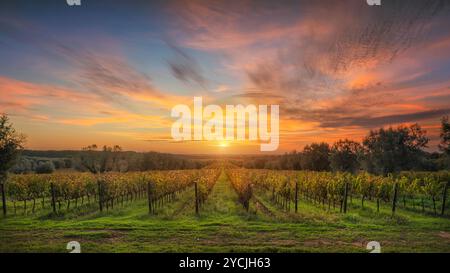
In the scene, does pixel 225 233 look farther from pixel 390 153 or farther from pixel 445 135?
pixel 390 153

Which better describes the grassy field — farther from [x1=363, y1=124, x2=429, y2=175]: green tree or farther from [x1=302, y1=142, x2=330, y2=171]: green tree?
[x1=302, y1=142, x2=330, y2=171]: green tree

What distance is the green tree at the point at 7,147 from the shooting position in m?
13.5

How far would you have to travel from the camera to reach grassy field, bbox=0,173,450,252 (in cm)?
803

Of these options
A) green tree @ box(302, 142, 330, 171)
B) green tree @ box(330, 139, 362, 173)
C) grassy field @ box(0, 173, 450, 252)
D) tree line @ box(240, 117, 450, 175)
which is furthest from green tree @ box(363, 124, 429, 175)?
grassy field @ box(0, 173, 450, 252)

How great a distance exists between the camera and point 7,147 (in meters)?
13.6

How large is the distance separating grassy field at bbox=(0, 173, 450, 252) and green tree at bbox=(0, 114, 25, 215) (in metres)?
2.51

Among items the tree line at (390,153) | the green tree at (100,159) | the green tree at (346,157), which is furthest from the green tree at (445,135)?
the green tree at (100,159)

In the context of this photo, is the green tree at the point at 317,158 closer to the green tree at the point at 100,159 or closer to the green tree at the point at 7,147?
the green tree at the point at 100,159

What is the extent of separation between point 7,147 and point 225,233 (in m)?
10.2

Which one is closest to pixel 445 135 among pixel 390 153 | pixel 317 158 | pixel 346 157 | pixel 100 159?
pixel 390 153
